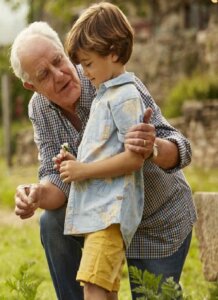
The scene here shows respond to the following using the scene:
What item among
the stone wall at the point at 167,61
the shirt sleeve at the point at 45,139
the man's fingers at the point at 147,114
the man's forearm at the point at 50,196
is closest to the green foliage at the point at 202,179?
the stone wall at the point at 167,61

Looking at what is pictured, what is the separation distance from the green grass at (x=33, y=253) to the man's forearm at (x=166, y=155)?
1.95 ft

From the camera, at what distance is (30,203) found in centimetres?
348

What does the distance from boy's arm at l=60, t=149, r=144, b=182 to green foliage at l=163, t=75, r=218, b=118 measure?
11576 mm

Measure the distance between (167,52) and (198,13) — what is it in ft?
16.3

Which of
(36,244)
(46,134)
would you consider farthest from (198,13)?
(46,134)

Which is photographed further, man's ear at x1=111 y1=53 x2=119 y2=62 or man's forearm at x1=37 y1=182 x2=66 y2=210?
man's forearm at x1=37 y1=182 x2=66 y2=210

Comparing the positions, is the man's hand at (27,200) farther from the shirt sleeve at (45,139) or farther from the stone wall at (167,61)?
the stone wall at (167,61)

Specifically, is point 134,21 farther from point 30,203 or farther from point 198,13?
point 30,203

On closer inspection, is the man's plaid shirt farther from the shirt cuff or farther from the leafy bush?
the leafy bush

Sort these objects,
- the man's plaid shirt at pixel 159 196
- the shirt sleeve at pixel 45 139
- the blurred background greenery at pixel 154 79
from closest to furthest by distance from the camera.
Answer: the man's plaid shirt at pixel 159 196 < the shirt sleeve at pixel 45 139 < the blurred background greenery at pixel 154 79

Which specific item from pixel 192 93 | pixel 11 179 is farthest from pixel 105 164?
pixel 192 93

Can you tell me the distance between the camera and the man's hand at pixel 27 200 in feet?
11.4

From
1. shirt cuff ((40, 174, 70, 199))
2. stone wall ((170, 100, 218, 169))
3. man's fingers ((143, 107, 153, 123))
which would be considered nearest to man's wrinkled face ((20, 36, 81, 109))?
shirt cuff ((40, 174, 70, 199))

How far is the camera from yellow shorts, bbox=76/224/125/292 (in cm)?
315
